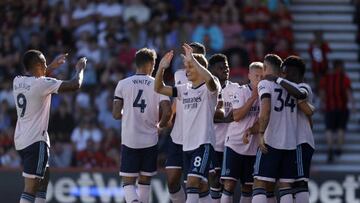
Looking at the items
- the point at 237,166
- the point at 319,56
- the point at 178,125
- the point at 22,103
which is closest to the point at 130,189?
the point at 178,125

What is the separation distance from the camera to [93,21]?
93.7 feet

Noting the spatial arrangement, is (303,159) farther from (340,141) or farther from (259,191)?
(340,141)

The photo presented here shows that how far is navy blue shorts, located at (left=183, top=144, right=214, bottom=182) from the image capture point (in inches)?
688

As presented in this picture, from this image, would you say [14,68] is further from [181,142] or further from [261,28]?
[181,142]

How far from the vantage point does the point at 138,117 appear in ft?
60.4

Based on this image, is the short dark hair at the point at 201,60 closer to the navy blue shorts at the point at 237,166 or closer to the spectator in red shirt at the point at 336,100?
the navy blue shorts at the point at 237,166

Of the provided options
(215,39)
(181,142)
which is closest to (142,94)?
(181,142)

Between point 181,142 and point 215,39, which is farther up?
point 215,39

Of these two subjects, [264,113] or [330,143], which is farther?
[330,143]

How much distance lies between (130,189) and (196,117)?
1542 millimetres

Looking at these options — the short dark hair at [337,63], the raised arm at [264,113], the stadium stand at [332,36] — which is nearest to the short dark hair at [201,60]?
the raised arm at [264,113]

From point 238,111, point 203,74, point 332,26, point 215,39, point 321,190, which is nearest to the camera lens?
point 203,74

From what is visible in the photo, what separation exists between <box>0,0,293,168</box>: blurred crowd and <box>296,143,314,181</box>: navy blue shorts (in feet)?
25.5

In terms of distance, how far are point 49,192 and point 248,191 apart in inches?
251
